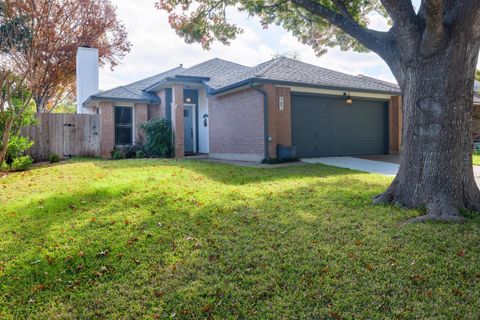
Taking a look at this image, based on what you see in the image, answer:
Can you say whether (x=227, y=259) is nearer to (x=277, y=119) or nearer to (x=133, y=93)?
(x=277, y=119)

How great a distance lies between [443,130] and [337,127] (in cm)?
843

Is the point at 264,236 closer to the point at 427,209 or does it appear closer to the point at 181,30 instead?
the point at 427,209

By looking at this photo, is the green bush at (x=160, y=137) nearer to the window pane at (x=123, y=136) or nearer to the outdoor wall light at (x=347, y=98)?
the window pane at (x=123, y=136)

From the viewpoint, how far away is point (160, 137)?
13.8 meters

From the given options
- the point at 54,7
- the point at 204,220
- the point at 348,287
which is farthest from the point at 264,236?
the point at 54,7

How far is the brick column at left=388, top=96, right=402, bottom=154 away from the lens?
14.5 metres

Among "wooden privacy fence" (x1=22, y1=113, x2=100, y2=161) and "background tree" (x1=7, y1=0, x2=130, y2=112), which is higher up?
"background tree" (x1=7, y1=0, x2=130, y2=112)

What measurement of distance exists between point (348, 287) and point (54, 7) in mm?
19138

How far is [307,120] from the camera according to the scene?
1273cm

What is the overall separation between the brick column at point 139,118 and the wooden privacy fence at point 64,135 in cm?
160

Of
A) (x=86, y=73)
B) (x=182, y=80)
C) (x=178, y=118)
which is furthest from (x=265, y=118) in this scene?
(x=86, y=73)

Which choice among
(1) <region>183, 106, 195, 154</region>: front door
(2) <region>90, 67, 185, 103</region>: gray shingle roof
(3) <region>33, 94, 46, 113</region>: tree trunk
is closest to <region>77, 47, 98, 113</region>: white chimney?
(2) <region>90, 67, 185, 103</region>: gray shingle roof

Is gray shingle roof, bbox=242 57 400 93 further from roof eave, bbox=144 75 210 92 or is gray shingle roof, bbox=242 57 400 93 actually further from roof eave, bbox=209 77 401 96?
roof eave, bbox=144 75 210 92

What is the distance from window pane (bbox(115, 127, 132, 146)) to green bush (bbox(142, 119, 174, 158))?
6.47ft
